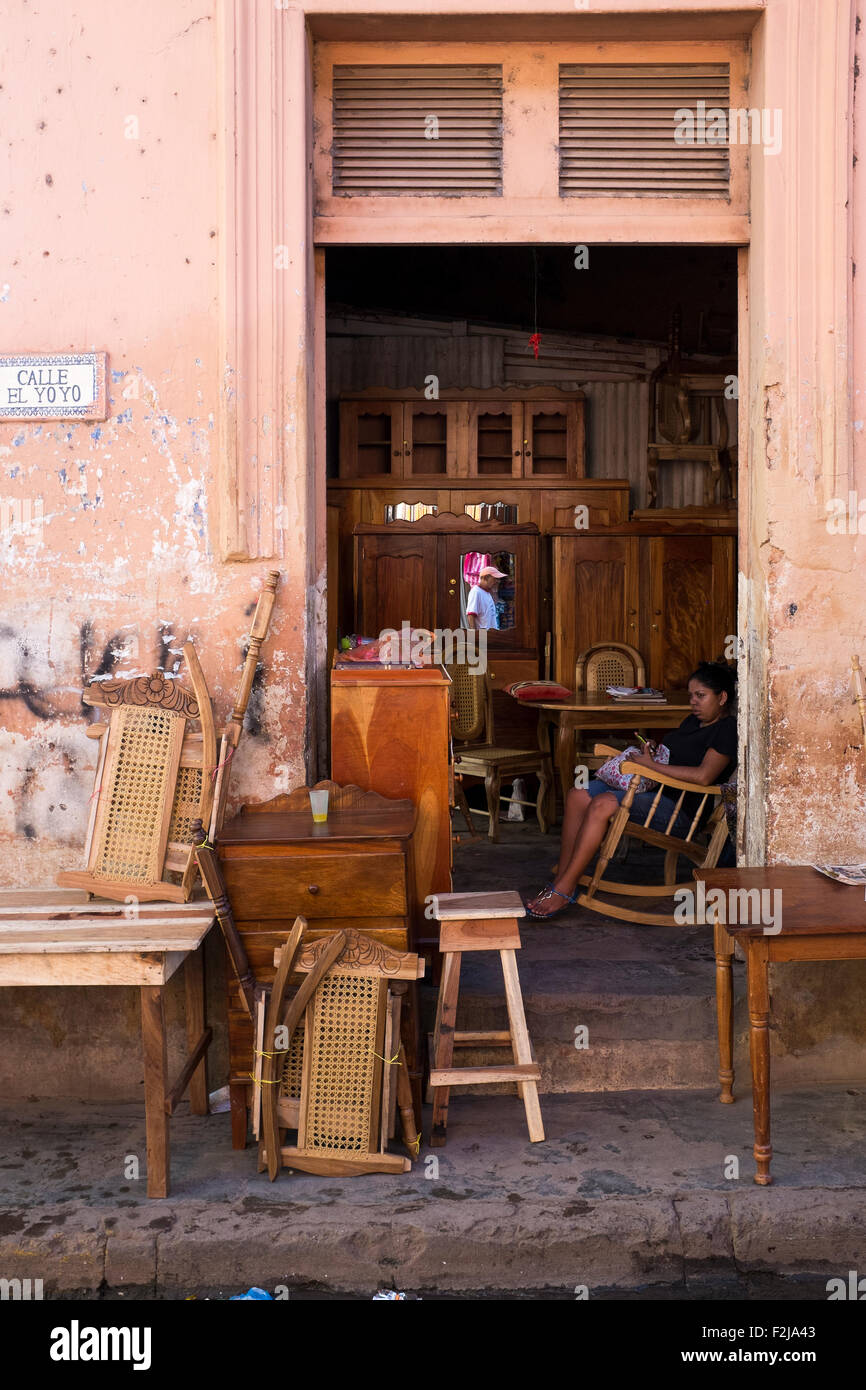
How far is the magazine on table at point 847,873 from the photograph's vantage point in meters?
3.93

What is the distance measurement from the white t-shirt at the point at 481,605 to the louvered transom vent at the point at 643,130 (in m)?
4.79

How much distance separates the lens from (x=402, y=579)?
30.1 feet

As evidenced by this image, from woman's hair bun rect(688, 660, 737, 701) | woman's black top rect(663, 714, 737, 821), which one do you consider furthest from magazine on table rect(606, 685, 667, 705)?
woman's hair bun rect(688, 660, 737, 701)

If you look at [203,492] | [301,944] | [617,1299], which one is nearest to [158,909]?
[301,944]

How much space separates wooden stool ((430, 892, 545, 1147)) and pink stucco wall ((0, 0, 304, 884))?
0.91 metres

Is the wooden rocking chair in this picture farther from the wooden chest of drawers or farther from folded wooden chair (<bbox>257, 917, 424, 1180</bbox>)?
folded wooden chair (<bbox>257, 917, 424, 1180</bbox>)

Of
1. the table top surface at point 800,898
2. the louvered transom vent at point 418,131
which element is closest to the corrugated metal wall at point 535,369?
the louvered transom vent at point 418,131

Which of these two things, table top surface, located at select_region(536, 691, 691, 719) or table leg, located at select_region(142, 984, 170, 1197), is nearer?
table leg, located at select_region(142, 984, 170, 1197)

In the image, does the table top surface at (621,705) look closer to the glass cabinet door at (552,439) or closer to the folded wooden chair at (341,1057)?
the glass cabinet door at (552,439)

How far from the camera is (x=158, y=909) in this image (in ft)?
12.8

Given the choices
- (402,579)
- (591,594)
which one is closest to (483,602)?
(402,579)

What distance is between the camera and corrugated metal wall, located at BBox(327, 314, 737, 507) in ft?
33.1

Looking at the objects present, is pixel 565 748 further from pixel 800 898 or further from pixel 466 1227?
pixel 466 1227
